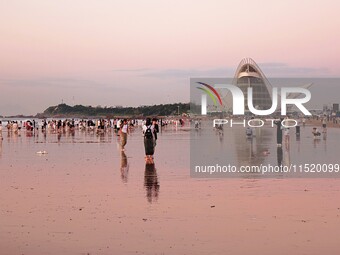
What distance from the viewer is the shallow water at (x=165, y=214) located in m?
8.57

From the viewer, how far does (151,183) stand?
1603 cm

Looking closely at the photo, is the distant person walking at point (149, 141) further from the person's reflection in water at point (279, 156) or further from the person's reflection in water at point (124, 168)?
the person's reflection in water at point (279, 156)

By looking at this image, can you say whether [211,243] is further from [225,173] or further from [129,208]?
[225,173]

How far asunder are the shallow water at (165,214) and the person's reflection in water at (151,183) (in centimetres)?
2

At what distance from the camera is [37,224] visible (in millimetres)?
10156

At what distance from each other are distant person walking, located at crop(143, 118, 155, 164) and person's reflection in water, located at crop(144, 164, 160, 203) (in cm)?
154

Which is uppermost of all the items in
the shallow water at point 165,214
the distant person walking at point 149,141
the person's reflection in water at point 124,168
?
the distant person walking at point 149,141

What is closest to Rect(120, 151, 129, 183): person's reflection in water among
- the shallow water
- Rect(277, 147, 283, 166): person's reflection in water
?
the shallow water

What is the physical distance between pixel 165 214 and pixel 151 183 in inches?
196

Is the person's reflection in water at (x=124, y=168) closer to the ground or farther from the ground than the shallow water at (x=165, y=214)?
farther from the ground

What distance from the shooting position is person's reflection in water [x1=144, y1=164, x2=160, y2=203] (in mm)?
13461

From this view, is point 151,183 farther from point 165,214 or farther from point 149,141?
point 149,141

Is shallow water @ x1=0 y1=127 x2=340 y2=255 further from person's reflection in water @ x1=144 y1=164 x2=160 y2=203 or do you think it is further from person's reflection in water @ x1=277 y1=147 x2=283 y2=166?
person's reflection in water @ x1=277 y1=147 x2=283 y2=166

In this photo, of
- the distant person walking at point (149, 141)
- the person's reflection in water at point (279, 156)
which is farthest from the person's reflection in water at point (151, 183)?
the person's reflection in water at point (279, 156)
